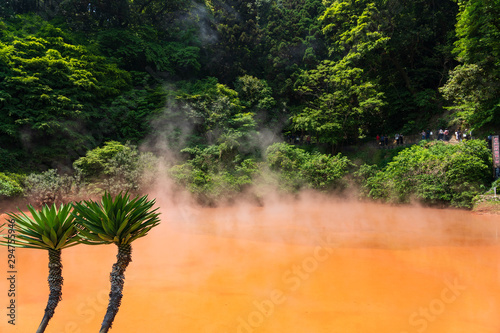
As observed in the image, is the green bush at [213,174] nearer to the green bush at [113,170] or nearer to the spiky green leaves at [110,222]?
the green bush at [113,170]

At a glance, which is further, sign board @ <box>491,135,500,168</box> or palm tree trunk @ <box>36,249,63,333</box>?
sign board @ <box>491,135,500,168</box>

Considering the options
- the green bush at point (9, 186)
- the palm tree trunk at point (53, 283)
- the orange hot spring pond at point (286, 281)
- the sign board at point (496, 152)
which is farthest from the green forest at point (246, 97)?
the palm tree trunk at point (53, 283)

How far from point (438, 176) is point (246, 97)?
48.1 ft

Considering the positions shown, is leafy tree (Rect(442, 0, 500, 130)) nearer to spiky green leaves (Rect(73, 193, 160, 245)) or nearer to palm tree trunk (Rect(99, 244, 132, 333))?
spiky green leaves (Rect(73, 193, 160, 245))

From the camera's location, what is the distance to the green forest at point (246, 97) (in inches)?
661

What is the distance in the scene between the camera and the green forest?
16.8m

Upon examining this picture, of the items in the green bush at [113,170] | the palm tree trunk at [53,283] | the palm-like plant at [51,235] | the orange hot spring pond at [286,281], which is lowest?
the orange hot spring pond at [286,281]

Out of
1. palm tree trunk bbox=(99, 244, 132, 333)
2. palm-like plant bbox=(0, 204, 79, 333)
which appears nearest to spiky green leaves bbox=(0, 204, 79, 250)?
palm-like plant bbox=(0, 204, 79, 333)

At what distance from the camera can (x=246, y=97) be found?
977 inches

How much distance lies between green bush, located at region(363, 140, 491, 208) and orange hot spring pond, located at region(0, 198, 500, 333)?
3.34 m

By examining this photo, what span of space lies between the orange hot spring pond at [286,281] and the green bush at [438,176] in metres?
3.34

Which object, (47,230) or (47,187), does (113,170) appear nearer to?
(47,187)

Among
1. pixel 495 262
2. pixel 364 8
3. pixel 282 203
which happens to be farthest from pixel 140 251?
pixel 364 8

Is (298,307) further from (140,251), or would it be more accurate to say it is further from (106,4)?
(106,4)
